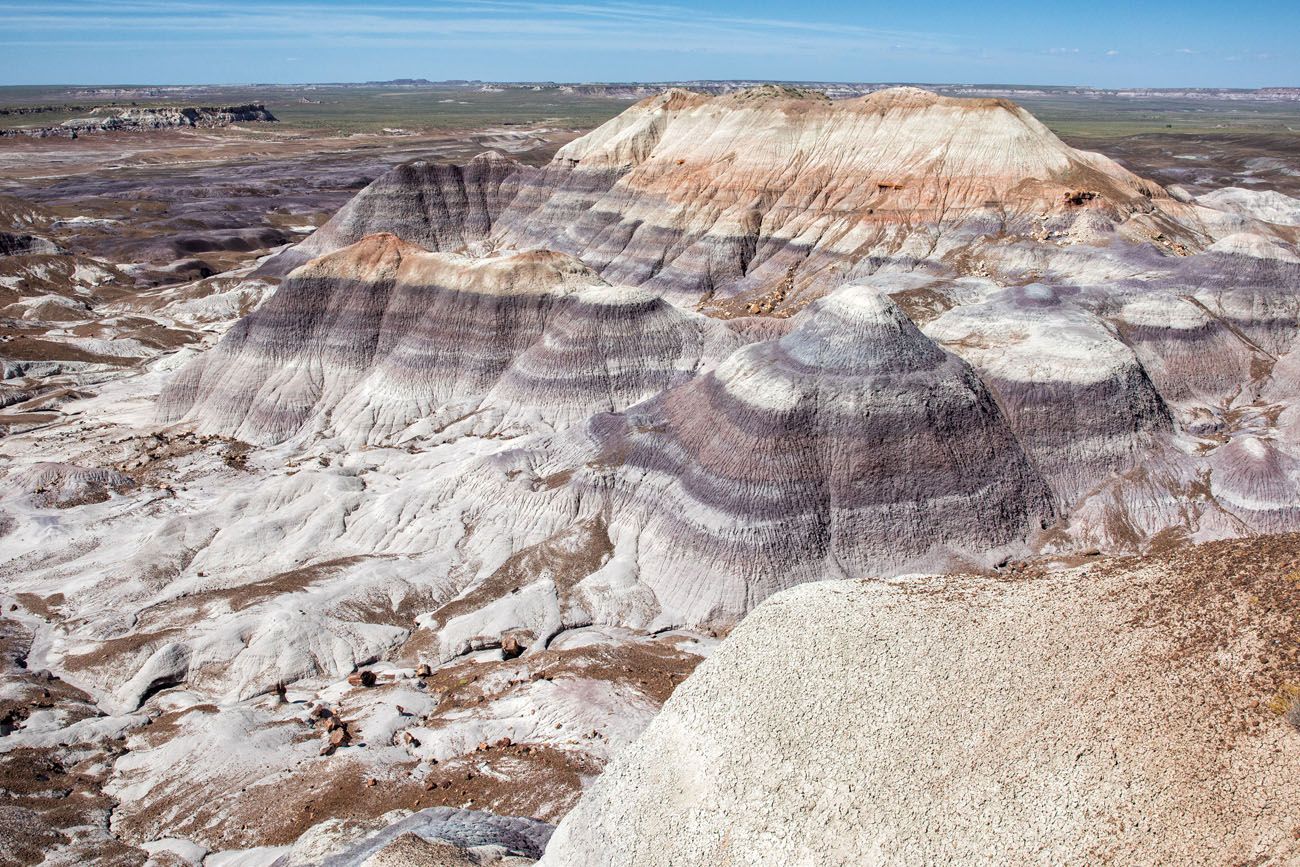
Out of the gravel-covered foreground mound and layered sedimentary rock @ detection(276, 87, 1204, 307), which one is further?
layered sedimentary rock @ detection(276, 87, 1204, 307)

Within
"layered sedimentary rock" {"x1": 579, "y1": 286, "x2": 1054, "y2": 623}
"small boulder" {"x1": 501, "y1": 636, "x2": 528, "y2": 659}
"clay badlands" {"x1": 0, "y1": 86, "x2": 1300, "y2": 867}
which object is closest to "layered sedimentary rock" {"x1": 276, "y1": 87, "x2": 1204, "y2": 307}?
"clay badlands" {"x1": 0, "y1": 86, "x2": 1300, "y2": 867}

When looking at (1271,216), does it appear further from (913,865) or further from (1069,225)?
(913,865)

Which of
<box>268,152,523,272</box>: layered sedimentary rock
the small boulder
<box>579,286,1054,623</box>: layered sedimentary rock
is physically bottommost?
the small boulder

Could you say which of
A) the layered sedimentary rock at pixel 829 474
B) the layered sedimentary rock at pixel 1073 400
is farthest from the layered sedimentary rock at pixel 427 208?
the layered sedimentary rock at pixel 1073 400

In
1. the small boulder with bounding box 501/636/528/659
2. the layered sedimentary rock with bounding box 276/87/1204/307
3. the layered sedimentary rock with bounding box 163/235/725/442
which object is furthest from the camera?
the layered sedimentary rock with bounding box 276/87/1204/307

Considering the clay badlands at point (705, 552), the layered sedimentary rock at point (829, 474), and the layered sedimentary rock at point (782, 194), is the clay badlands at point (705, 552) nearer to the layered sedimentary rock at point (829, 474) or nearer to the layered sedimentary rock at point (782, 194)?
the layered sedimentary rock at point (829, 474)

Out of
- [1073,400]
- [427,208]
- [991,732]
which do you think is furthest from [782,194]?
[991,732]

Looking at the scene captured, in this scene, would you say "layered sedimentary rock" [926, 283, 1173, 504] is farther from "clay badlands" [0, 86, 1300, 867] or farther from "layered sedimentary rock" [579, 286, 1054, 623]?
"layered sedimentary rock" [579, 286, 1054, 623]

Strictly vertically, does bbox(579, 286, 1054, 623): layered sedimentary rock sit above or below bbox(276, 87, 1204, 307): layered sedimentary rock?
below
